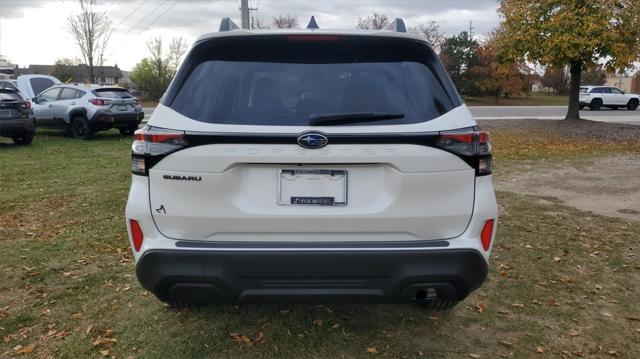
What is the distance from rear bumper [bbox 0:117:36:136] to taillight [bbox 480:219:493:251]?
41.4 ft

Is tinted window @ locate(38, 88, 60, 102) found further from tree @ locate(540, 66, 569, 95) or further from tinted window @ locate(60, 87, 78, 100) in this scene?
tree @ locate(540, 66, 569, 95)

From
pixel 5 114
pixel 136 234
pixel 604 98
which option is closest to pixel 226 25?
pixel 136 234

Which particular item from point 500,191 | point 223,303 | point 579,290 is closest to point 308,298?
point 223,303

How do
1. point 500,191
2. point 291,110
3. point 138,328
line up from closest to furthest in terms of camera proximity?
point 291,110
point 138,328
point 500,191

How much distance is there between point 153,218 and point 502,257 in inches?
131

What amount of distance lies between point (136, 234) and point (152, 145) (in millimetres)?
488

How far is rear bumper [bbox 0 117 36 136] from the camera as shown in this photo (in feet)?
40.2

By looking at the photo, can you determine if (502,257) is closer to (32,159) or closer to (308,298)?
(308,298)

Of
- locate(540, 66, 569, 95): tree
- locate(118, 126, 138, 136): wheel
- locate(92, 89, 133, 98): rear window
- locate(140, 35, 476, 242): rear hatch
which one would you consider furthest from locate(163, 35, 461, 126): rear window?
locate(540, 66, 569, 95): tree

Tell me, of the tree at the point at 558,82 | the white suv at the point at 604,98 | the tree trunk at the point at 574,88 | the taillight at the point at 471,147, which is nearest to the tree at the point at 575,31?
the tree trunk at the point at 574,88

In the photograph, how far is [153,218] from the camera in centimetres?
265

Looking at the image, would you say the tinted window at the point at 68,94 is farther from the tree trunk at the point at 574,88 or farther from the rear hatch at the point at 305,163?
the tree trunk at the point at 574,88

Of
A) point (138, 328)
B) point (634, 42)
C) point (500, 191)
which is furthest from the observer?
point (634, 42)

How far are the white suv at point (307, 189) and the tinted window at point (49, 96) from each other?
14361mm
